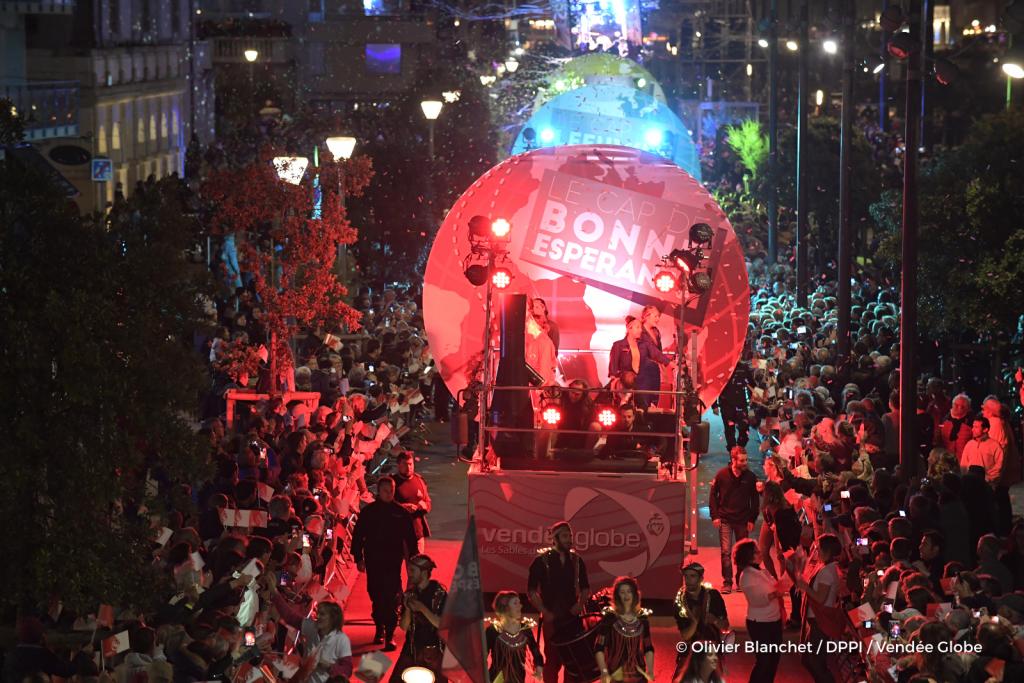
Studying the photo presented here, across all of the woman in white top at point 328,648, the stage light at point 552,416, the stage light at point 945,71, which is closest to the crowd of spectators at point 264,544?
the woman in white top at point 328,648

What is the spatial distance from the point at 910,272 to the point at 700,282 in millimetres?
2661

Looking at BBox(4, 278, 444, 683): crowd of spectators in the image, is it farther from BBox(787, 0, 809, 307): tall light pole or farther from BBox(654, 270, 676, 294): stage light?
BBox(787, 0, 809, 307): tall light pole

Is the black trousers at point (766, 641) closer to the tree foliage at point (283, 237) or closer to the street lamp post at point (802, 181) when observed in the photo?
the tree foliage at point (283, 237)

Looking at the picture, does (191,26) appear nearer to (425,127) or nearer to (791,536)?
(425,127)

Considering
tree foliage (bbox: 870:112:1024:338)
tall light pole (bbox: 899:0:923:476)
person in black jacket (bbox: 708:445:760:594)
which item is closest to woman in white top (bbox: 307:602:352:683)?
person in black jacket (bbox: 708:445:760:594)

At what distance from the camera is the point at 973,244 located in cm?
2386

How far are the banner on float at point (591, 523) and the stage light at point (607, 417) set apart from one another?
88 cm

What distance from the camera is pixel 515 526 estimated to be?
15.3 meters

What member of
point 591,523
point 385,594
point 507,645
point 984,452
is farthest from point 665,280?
point 507,645

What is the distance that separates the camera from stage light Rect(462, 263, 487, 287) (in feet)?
57.0

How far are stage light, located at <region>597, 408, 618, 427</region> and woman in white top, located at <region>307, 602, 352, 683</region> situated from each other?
5.42m

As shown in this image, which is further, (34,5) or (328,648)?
(34,5)

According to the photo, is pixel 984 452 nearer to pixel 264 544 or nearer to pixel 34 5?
pixel 264 544

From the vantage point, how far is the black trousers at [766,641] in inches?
496
